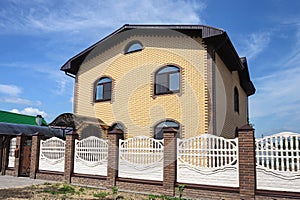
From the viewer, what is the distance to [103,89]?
1445cm

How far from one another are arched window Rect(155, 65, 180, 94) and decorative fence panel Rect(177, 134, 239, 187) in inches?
167

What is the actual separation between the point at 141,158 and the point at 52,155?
4.25 metres

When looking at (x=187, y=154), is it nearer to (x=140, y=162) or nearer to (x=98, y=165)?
(x=140, y=162)

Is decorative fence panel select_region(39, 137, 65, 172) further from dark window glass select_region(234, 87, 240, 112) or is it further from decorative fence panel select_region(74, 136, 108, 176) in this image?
dark window glass select_region(234, 87, 240, 112)

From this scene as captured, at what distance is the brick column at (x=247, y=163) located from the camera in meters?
6.65

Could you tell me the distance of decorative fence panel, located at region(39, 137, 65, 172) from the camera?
10.6 m

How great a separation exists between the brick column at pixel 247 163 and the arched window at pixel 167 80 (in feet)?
16.8

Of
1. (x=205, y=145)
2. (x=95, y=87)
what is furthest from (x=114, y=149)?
(x=95, y=87)

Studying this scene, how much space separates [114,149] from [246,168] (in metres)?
4.10

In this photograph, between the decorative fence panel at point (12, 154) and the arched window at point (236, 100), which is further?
the arched window at point (236, 100)

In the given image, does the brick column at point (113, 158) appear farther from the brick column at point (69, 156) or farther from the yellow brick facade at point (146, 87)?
the yellow brick facade at point (146, 87)

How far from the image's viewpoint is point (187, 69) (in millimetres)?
11617

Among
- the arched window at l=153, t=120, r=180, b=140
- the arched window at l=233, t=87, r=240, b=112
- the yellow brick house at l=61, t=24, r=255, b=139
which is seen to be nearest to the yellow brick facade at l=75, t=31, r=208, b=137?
the yellow brick house at l=61, t=24, r=255, b=139

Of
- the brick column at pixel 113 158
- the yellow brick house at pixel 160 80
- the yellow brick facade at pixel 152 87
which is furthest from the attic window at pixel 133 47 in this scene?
the brick column at pixel 113 158
